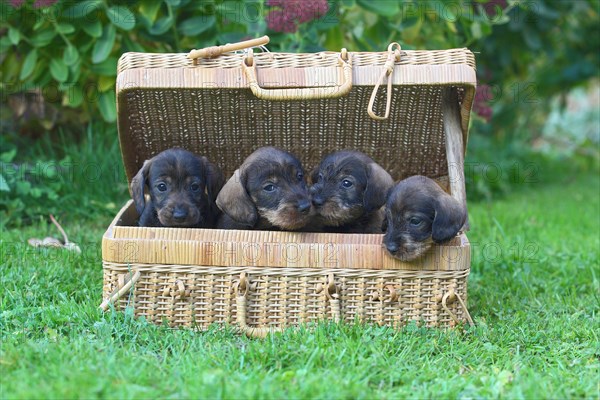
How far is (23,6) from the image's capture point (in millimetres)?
6238

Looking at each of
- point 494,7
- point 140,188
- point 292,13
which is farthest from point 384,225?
point 494,7

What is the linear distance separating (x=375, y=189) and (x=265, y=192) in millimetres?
624

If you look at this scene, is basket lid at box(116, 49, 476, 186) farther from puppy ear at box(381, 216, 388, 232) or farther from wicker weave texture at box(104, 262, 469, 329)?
wicker weave texture at box(104, 262, 469, 329)

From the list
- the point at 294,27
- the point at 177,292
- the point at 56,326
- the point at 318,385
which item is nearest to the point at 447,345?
the point at 318,385

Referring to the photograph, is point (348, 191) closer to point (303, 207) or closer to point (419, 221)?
point (303, 207)

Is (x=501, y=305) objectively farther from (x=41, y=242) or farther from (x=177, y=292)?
(x=41, y=242)

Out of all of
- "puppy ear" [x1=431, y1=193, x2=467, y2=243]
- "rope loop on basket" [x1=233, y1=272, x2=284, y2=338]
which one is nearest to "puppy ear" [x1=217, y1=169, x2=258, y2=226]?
"rope loop on basket" [x1=233, y1=272, x2=284, y2=338]

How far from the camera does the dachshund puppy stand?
4414 mm

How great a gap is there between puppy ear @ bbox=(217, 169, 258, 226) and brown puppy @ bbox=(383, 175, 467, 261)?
2.67 feet

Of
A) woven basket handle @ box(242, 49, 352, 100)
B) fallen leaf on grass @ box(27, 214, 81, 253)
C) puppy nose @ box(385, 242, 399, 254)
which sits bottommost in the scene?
fallen leaf on grass @ box(27, 214, 81, 253)

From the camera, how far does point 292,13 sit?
549cm

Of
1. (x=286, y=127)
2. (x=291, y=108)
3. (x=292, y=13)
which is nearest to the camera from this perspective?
(x=291, y=108)

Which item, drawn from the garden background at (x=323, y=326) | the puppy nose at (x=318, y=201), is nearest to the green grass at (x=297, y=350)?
the garden background at (x=323, y=326)

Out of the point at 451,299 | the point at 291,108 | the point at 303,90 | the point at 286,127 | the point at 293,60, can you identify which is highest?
the point at 293,60
